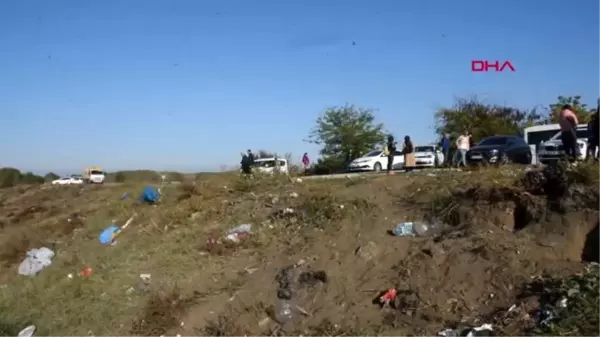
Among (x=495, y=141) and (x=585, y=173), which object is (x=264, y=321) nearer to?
(x=585, y=173)

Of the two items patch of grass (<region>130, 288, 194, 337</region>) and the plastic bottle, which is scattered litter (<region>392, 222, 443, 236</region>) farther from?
patch of grass (<region>130, 288, 194, 337</region>)

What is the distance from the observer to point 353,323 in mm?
6969

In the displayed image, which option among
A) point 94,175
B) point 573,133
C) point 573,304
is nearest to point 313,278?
point 573,304

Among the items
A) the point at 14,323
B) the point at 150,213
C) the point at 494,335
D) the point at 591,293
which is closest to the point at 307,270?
the point at 494,335

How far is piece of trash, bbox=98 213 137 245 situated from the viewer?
1202 cm

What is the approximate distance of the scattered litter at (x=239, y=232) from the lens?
9883 millimetres

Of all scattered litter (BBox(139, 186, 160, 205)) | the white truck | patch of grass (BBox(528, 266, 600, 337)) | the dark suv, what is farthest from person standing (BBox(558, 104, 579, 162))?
the white truck

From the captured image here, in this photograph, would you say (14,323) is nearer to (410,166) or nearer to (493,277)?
(493,277)

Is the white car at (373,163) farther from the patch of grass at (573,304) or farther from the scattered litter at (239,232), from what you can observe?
the patch of grass at (573,304)

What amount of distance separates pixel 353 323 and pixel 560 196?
3001 mm

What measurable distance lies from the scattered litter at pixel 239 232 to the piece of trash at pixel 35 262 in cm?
377

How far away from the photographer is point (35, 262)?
1159cm

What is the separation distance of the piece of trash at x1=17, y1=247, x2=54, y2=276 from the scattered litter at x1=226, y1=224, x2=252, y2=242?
377 centimetres

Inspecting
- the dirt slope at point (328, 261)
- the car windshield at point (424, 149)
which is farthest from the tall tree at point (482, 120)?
the dirt slope at point (328, 261)
